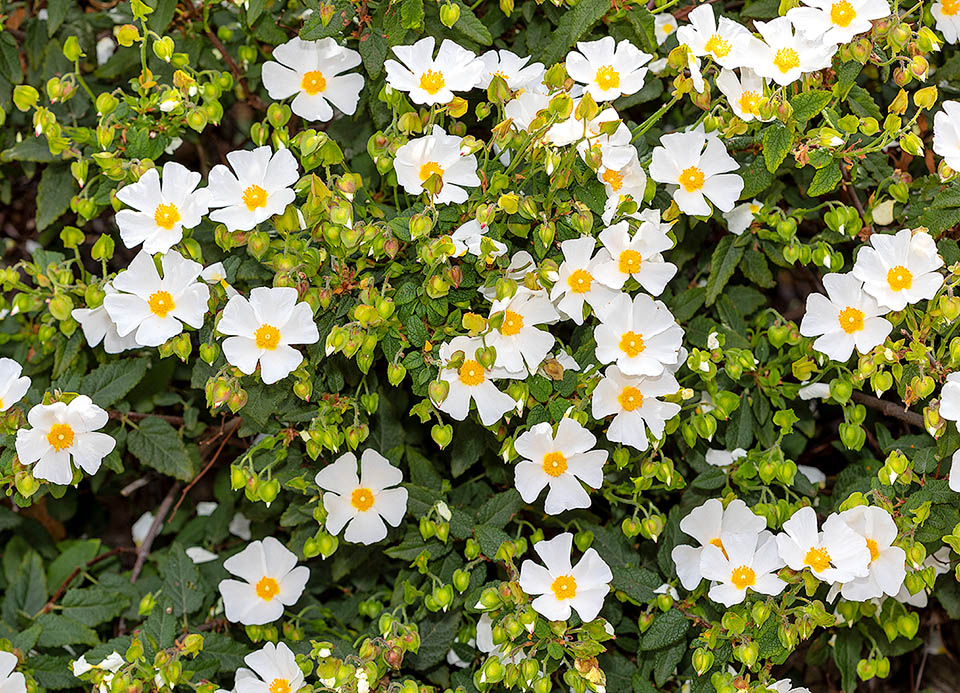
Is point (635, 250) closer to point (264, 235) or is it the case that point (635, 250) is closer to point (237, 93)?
point (264, 235)

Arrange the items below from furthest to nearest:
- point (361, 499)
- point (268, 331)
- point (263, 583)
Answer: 1. point (263, 583)
2. point (361, 499)
3. point (268, 331)

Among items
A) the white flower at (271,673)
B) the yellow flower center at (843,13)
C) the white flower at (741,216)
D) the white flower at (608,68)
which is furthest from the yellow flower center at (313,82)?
the white flower at (271,673)

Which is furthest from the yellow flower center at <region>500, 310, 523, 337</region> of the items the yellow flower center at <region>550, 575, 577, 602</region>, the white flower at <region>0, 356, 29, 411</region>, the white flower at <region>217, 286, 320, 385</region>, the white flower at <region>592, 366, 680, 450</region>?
the white flower at <region>0, 356, 29, 411</region>

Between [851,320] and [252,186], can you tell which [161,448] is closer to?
[252,186]

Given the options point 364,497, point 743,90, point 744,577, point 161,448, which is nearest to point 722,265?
point 743,90

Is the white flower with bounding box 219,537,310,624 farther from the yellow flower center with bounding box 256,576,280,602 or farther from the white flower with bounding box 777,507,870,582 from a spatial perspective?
the white flower with bounding box 777,507,870,582
